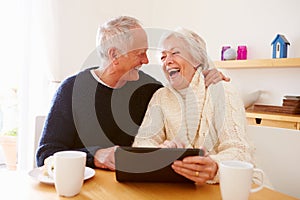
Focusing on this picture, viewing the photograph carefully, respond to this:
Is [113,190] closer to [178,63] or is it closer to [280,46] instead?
[178,63]

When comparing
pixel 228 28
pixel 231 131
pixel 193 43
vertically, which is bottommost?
pixel 231 131

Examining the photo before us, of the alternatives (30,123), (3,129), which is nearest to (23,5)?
(30,123)

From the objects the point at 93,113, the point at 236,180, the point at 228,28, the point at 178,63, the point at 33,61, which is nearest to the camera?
the point at 236,180

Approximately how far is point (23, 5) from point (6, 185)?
6.74 feet

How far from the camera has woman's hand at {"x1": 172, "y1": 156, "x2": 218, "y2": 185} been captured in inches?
33.9

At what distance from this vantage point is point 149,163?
0.87m

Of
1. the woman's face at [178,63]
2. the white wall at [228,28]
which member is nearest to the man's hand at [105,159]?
the woman's face at [178,63]

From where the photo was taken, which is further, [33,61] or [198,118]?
[33,61]

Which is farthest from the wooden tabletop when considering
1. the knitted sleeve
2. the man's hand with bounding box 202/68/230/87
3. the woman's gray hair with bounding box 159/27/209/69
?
the woman's gray hair with bounding box 159/27/209/69

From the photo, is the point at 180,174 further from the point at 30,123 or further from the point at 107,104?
the point at 30,123

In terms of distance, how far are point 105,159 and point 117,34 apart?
0.55 metres

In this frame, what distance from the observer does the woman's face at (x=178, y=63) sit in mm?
1284

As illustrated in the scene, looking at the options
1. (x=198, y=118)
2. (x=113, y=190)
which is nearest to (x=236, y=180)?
(x=113, y=190)

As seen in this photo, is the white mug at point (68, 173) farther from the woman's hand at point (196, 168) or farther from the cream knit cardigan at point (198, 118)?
the cream knit cardigan at point (198, 118)
